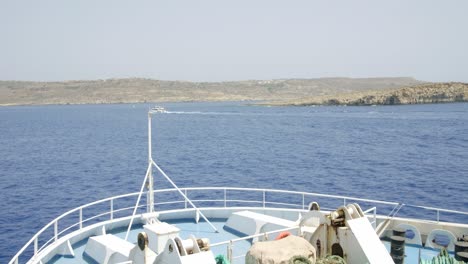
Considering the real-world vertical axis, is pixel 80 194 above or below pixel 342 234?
below

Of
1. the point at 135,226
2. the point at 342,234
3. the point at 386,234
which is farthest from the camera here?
the point at 135,226

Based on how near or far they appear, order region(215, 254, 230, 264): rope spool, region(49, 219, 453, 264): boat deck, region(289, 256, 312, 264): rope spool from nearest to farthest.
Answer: region(289, 256, 312, 264): rope spool
region(215, 254, 230, 264): rope spool
region(49, 219, 453, 264): boat deck

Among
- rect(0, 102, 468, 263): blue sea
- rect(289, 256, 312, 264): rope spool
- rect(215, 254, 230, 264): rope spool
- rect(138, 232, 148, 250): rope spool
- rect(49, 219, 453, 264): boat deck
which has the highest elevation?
rect(138, 232, 148, 250): rope spool

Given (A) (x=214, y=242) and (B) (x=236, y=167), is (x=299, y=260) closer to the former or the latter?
(A) (x=214, y=242)

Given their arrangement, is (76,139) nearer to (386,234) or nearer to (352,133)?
(352,133)

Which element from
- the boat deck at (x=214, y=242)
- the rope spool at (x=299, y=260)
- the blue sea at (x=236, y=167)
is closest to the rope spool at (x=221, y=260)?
the rope spool at (x=299, y=260)

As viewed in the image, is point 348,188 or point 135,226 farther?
point 348,188

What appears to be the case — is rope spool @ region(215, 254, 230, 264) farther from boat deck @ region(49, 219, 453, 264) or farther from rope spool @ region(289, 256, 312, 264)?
boat deck @ region(49, 219, 453, 264)

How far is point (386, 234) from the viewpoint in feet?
46.1

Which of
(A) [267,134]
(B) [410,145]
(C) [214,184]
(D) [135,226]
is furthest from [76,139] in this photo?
(D) [135,226]

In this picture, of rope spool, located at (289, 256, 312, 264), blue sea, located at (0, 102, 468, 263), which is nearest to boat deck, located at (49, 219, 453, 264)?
rope spool, located at (289, 256, 312, 264)

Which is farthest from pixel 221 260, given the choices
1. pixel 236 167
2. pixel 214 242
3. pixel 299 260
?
pixel 236 167

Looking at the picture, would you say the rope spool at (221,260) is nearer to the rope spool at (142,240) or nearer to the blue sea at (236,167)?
the rope spool at (142,240)

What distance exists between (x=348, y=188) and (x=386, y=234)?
28.3 m
